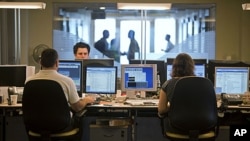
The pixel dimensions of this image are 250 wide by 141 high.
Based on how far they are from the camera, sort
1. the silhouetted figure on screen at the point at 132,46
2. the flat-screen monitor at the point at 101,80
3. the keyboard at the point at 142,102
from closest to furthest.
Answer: the keyboard at the point at 142,102 < the flat-screen monitor at the point at 101,80 < the silhouetted figure on screen at the point at 132,46

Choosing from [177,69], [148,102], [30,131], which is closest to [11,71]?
[30,131]

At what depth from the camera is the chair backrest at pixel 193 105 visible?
3268 mm

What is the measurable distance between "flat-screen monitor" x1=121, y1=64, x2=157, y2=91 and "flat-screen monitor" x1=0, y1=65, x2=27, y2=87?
46.2 inches

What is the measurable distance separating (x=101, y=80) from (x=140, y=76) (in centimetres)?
46

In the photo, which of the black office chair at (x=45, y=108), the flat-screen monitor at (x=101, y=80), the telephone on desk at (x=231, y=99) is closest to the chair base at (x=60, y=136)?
the black office chair at (x=45, y=108)

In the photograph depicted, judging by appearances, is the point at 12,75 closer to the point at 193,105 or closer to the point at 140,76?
the point at 140,76

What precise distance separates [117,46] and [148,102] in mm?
3786

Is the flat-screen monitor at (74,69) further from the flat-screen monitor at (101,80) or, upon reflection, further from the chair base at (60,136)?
the chair base at (60,136)

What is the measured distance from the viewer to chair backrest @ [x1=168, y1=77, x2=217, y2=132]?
10.7ft

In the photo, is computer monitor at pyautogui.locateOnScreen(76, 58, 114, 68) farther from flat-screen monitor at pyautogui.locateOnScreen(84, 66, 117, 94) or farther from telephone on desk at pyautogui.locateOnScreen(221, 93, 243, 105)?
telephone on desk at pyautogui.locateOnScreen(221, 93, 243, 105)

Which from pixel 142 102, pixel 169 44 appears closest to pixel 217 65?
pixel 142 102

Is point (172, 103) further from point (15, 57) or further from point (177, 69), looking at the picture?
point (15, 57)

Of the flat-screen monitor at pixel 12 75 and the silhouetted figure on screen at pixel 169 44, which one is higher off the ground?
the silhouetted figure on screen at pixel 169 44

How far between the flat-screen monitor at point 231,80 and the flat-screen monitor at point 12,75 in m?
2.25
